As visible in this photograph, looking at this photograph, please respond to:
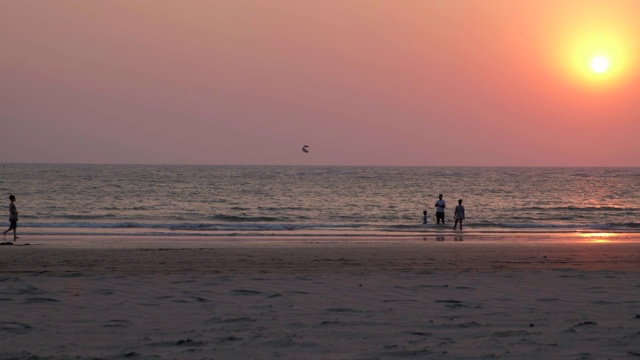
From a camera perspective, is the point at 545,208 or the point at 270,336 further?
the point at 545,208

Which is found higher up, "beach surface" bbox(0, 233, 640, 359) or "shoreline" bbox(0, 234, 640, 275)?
"beach surface" bbox(0, 233, 640, 359)

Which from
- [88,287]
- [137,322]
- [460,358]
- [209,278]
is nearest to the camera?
[460,358]

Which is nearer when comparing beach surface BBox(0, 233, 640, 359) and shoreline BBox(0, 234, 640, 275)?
beach surface BBox(0, 233, 640, 359)

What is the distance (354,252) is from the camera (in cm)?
1803

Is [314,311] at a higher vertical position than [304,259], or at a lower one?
higher

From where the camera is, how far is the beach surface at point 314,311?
6785 millimetres

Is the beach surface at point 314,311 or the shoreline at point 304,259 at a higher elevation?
the beach surface at point 314,311

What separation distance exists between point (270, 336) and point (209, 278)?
4.23 m

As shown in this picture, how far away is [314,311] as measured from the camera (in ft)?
28.1

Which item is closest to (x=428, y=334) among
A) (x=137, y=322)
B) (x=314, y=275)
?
(x=137, y=322)

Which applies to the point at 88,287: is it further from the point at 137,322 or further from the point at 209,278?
the point at 137,322

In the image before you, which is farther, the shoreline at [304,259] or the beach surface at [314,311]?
the shoreline at [304,259]

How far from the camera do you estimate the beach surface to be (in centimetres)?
679

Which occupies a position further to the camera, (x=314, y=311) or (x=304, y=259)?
(x=304, y=259)
